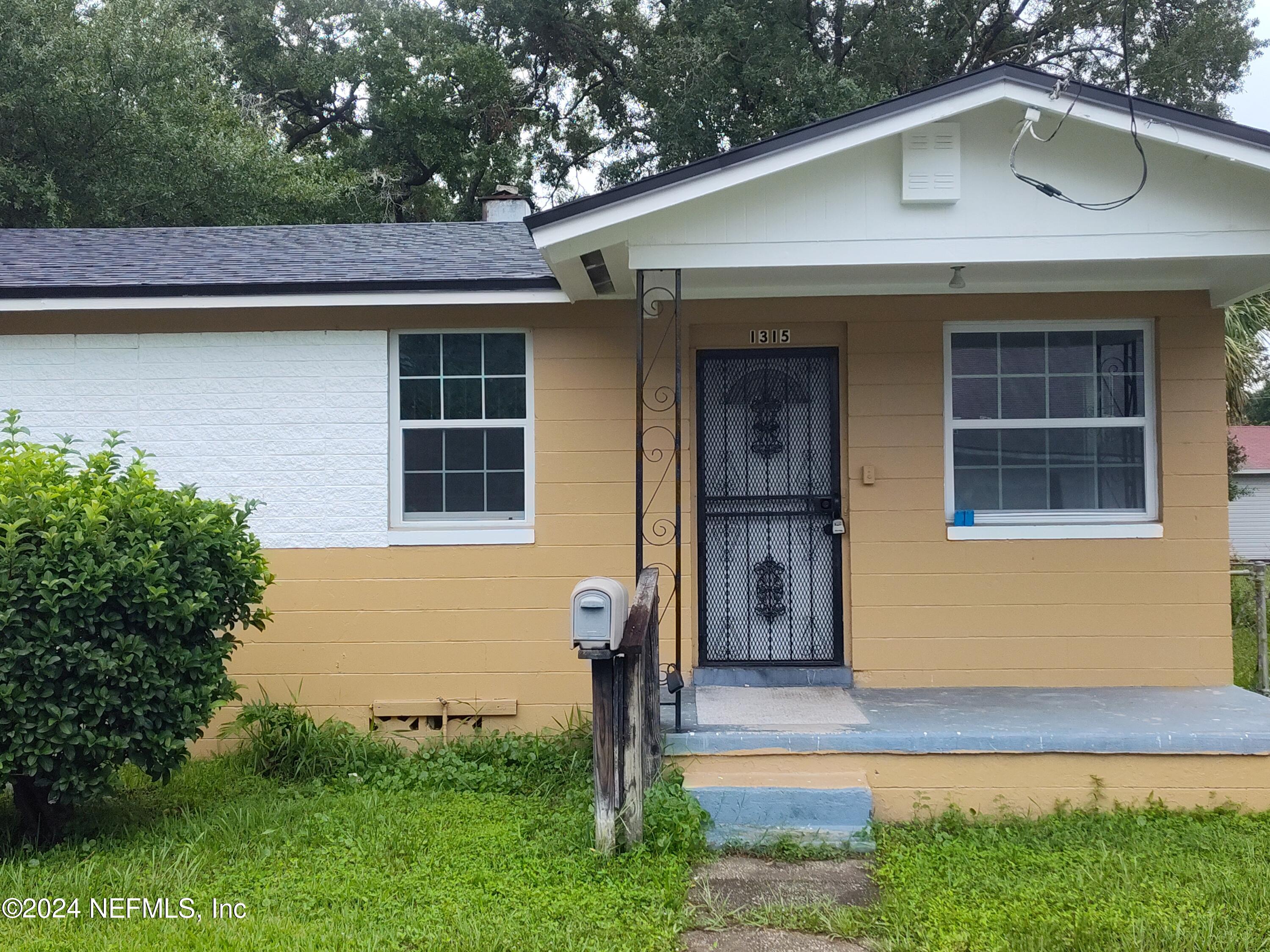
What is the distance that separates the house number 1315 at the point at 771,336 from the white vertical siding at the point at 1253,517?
22870 mm

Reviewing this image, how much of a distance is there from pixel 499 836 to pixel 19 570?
2.42m

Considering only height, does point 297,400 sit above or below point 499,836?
above

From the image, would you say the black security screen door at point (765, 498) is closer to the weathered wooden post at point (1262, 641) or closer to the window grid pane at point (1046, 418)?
the window grid pane at point (1046, 418)

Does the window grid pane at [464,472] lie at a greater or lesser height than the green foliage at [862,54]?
lesser

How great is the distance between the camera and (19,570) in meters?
4.32

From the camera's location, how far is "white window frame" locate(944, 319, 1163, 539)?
6.19 metres

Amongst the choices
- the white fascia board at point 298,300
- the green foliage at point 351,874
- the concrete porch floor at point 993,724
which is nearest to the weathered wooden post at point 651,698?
the concrete porch floor at point 993,724

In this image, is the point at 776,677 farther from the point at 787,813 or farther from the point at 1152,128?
the point at 1152,128

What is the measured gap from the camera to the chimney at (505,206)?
9398mm

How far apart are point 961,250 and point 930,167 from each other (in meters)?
0.45

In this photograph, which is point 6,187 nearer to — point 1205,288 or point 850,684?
point 850,684

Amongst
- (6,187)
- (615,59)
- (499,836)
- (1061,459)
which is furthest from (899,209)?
(615,59)

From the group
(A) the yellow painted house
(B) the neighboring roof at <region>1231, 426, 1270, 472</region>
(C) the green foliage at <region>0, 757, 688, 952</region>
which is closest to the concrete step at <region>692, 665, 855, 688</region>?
(A) the yellow painted house

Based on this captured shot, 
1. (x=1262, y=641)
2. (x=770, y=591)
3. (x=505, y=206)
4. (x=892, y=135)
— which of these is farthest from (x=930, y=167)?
(x=505, y=206)
